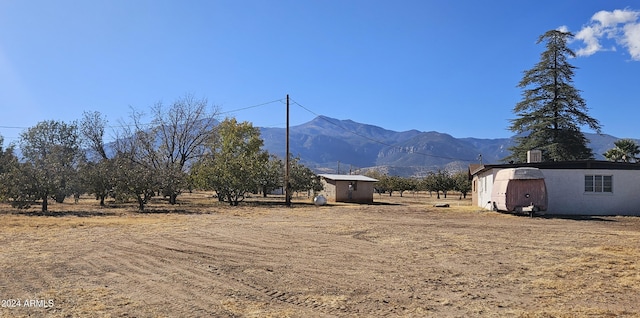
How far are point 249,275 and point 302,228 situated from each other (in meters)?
8.29

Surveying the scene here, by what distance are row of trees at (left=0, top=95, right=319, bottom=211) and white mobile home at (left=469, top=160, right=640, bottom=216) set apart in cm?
2091

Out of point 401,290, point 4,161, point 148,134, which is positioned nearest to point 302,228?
point 401,290

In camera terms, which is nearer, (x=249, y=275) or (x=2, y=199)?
(x=249, y=275)

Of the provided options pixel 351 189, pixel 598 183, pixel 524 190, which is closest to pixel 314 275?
pixel 524 190

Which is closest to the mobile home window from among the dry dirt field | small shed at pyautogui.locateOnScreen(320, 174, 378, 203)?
the dry dirt field

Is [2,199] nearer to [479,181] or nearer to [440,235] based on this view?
[440,235]

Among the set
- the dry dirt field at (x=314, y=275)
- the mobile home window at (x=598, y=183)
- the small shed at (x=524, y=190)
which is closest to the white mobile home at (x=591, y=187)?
the mobile home window at (x=598, y=183)

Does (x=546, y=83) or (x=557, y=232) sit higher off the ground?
(x=546, y=83)

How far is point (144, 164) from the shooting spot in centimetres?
3625

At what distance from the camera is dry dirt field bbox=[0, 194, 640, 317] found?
609cm

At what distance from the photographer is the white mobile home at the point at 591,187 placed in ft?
80.7

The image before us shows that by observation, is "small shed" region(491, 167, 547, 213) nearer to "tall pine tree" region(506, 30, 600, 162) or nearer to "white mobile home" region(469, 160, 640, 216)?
"white mobile home" region(469, 160, 640, 216)

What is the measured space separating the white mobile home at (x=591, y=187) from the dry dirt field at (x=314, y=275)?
11972mm

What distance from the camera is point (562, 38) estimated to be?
4184 cm
